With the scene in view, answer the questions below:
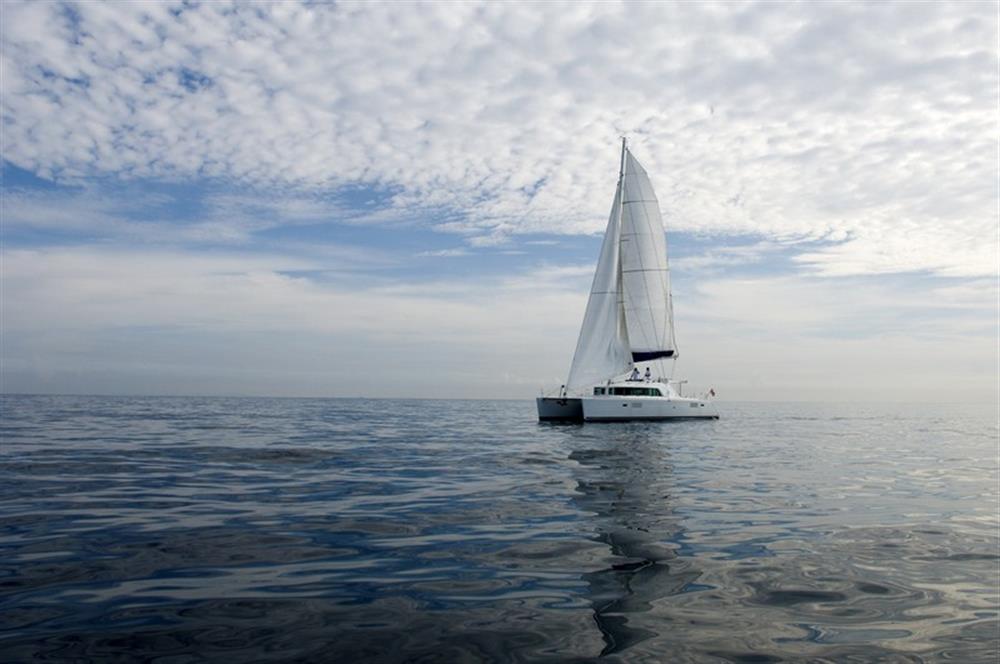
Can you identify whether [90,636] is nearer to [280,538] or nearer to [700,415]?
[280,538]

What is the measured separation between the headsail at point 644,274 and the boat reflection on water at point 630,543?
31.6 meters

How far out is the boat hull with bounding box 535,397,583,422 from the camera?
4950 centimetres

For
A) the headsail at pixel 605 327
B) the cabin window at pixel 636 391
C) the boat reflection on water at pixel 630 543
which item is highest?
the headsail at pixel 605 327

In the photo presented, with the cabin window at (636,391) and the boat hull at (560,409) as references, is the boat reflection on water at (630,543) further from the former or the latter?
the cabin window at (636,391)

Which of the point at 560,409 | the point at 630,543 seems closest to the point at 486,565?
the point at 630,543

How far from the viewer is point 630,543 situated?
11.1 meters

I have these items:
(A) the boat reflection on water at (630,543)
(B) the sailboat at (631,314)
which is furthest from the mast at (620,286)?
(A) the boat reflection on water at (630,543)

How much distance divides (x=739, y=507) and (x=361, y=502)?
8.07m

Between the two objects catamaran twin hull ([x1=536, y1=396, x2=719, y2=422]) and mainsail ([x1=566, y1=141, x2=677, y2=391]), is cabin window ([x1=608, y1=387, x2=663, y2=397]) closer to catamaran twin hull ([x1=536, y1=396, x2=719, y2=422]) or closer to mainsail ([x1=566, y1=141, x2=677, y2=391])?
catamaran twin hull ([x1=536, y1=396, x2=719, y2=422])

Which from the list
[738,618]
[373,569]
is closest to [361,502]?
[373,569]

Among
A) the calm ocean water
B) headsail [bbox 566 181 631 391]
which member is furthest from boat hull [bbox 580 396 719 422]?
the calm ocean water

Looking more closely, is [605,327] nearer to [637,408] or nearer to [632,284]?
[632,284]

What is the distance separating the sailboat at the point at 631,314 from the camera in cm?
5238

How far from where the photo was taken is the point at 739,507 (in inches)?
582
